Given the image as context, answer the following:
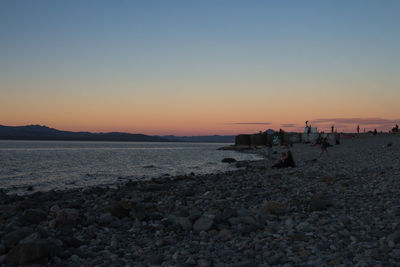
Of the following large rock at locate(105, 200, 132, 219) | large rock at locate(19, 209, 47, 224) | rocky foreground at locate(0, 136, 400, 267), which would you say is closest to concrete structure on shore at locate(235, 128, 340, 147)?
rocky foreground at locate(0, 136, 400, 267)

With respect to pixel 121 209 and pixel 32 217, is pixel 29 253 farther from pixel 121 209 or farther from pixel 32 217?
pixel 121 209

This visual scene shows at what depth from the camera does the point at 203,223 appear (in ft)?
25.7

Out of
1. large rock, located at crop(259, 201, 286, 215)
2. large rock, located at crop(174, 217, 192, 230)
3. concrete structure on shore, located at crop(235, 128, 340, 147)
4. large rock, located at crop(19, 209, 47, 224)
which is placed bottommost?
large rock, located at crop(19, 209, 47, 224)

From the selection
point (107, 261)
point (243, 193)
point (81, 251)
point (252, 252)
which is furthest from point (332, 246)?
point (243, 193)

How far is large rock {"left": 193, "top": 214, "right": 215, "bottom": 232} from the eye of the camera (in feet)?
25.3

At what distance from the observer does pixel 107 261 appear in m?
6.00

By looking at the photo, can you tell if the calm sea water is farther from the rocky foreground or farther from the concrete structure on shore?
the concrete structure on shore

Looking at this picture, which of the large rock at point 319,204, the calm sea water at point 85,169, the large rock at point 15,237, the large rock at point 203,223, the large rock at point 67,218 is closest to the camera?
the large rock at point 15,237

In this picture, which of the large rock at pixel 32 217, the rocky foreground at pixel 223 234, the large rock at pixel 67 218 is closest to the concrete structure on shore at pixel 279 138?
the rocky foreground at pixel 223 234

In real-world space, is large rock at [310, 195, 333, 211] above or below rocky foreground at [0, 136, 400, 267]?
above

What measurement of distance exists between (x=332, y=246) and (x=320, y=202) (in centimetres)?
320

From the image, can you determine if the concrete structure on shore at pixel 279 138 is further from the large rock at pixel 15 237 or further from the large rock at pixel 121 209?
the large rock at pixel 15 237

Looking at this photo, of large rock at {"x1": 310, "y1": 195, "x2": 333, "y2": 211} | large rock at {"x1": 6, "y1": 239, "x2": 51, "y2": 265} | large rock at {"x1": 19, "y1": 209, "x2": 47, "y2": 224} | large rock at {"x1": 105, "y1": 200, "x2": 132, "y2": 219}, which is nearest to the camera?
large rock at {"x1": 6, "y1": 239, "x2": 51, "y2": 265}

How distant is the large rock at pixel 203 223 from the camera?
771 centimetres
